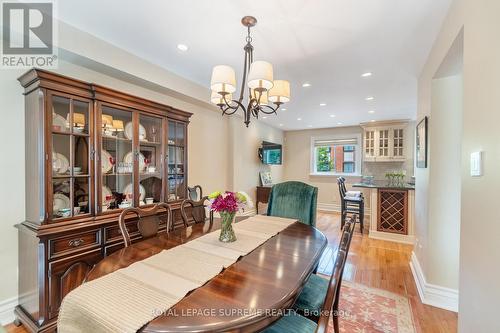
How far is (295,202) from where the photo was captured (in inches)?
101

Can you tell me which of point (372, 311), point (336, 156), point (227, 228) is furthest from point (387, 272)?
point (336, 156)

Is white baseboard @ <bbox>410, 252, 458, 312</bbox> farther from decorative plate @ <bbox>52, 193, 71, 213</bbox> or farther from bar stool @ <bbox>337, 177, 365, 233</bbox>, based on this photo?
decorative plate @ <bbox>52, 193, 71, 213</bbox>

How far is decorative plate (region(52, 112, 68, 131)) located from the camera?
1.83 m

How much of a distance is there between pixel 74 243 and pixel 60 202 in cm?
37

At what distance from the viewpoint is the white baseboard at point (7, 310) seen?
1829mm

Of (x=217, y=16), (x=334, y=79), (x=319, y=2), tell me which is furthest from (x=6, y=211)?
(x=334, y=79)

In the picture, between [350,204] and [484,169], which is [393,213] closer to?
[350,204]

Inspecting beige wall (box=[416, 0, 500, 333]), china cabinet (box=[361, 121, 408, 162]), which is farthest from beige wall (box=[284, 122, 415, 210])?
beige wall (box=[416, 0, 500, 333])

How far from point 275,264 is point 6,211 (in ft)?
7.46

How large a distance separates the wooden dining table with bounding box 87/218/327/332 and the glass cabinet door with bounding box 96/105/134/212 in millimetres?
963

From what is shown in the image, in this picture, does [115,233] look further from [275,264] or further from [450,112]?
[450,112]

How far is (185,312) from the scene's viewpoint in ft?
2.90

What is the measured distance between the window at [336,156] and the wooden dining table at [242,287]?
547cm

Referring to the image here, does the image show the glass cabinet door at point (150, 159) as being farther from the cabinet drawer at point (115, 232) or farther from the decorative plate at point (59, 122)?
the decorative plate at point (59, 122)
